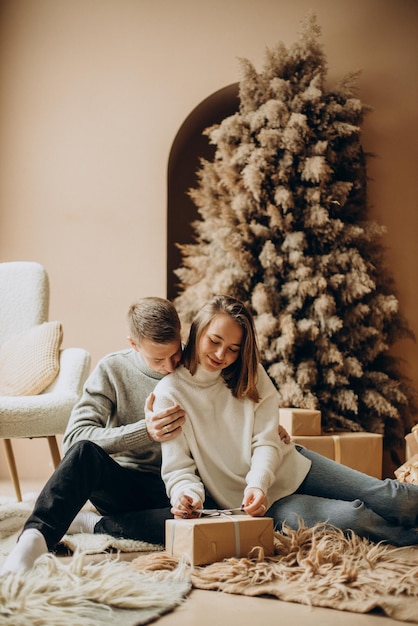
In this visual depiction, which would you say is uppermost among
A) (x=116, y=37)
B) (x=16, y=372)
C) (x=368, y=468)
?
(x=116, y=37)

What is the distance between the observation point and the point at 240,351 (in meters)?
1.67

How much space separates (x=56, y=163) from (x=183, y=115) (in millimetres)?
652

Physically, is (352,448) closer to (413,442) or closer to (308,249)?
(413,442)

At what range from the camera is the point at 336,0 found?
128 inches

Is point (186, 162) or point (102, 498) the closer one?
point (102, 498)

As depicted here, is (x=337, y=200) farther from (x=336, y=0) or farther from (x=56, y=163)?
(x=56, y=163)

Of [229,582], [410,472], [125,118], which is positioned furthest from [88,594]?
[125,118]

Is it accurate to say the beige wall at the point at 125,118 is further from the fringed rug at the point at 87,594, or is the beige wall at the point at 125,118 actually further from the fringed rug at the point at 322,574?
the fringed rug at the point at 87,594

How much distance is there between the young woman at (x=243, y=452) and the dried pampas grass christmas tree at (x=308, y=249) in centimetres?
100

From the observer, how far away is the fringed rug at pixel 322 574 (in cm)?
124

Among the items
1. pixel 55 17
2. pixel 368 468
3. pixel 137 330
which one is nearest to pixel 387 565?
pixel 137 330

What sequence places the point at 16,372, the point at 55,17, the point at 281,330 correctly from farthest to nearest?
the point at 55,17 < the point at 281,330 < the point at 16,372

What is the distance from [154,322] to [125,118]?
1.98 metres

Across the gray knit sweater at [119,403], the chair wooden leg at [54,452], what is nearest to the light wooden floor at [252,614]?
the gray knit sweater at [119,403]
